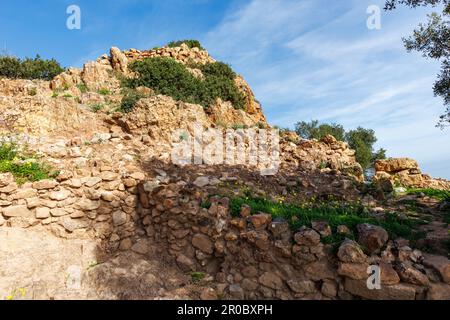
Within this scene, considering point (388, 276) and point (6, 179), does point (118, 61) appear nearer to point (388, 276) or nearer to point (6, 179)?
point (6, 179)

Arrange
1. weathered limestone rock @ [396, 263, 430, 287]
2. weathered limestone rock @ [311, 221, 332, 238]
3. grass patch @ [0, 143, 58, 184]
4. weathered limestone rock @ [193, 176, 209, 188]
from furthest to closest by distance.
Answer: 1. weathered limestone rock @ [193, 176, 209, 188]
2. grass patch @ [0, 143, 58, 184]
3. weathered limestone rock @ [311, 221, 332, 238]
4. weathered limestone rock @ [396, 263, 430, 287]

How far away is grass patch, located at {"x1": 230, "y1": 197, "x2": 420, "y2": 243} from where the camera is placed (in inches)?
234

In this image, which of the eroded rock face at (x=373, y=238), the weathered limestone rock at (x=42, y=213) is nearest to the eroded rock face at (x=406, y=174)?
the eroded rock face at (x=373, y=238)

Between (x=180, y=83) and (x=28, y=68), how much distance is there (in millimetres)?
A: 7053

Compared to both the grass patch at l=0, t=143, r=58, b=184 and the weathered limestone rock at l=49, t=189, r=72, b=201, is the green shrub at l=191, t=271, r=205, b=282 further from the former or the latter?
the grass patch at l=0, t=143, r=58, b=184

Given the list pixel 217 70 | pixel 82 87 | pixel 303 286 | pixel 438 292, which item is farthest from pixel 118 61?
pixel 438 292

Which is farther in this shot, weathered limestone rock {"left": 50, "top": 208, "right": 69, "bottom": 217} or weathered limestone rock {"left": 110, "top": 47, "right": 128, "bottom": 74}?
weathered limestone rock {"left": 110, "top": 47, "right": 128, "bottom": 74}

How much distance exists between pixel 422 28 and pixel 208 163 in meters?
8.30

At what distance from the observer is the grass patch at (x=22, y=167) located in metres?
6.83

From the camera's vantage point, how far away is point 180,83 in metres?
14.2

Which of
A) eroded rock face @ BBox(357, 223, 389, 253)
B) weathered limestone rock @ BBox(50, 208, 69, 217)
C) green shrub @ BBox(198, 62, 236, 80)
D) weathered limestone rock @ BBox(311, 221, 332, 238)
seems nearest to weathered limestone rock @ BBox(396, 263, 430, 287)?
eroded rock face @ BBox(357, 223, 389, 253)

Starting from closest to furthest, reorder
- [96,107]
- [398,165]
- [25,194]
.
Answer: [25,194]
[96,107]
[398,165]

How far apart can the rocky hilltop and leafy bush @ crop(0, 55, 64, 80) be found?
557cm
